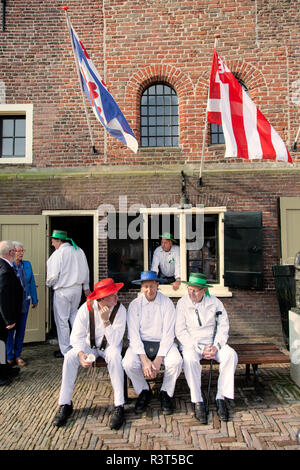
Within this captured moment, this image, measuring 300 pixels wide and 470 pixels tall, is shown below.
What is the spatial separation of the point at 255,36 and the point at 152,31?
2161 mm

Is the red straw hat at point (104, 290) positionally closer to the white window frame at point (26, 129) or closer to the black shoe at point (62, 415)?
the black shoe at point (62, 415)

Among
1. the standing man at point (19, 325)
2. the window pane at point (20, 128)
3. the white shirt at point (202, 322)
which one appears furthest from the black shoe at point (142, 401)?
the window pane at point (20, 128)

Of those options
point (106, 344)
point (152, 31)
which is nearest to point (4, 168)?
point (152, 31)

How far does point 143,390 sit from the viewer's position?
12.2ft

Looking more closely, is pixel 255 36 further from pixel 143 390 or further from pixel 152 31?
pixel 143 390

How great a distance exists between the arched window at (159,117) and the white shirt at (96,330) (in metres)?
4.44

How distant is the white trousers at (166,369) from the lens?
359cm

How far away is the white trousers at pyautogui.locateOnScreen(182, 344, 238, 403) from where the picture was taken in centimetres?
349

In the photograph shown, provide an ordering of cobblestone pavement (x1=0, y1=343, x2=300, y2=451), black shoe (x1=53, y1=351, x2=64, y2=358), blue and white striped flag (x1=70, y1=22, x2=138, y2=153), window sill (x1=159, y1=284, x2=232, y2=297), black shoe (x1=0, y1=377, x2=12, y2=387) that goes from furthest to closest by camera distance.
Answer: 1. window sill (x1=159, y1=284, x2=232, y2=297)
2. black shoe (x1=53, y1=351, x2=64, y2=358)
3. blue and white striped flag (x1=70, y1=22, x2=138, y2=153)
4. black shoe (x1=0, y1=377, x2=12, y2=387)
5. cobblestone pavement (x1=0, y1=343, x2=300, y2=451)

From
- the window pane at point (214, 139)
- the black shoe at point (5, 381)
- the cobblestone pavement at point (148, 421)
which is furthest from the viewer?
the window pane at point (214, 139)

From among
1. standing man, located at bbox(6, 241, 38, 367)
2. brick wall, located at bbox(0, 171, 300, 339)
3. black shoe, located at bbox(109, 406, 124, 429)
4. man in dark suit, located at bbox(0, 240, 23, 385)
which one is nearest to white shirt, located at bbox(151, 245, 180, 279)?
brick wall, located at bbox(0, 171, 300, 339)

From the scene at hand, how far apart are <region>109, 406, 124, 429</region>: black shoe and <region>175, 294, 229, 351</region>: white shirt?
1.01 m

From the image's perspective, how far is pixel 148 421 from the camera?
3395mm

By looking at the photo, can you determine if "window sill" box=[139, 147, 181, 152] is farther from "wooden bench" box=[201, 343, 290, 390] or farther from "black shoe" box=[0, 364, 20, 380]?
"black shoe" box=[0, 364, 20, 380]
